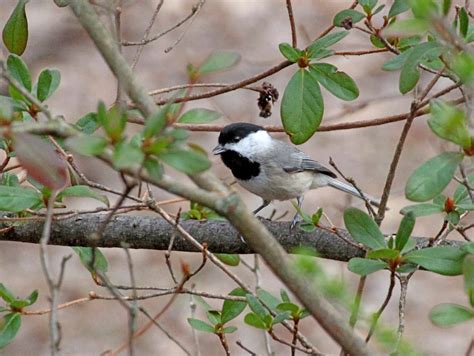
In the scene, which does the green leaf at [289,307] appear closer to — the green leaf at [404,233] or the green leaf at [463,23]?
the green leaf at [404,233]

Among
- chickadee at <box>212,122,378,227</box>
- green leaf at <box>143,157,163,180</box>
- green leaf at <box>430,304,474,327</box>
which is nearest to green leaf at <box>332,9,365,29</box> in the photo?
green leaf at <box>430,304,474,327</box>

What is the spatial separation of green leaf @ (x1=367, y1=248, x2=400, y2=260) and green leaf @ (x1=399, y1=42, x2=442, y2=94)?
398 mm

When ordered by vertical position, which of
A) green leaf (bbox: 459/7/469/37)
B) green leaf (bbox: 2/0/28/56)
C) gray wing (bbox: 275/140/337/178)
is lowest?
green leaf (bbox: 2/0/28/56)

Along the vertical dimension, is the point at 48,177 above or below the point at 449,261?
below

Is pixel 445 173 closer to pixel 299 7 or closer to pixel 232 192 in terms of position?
pixel 232 192

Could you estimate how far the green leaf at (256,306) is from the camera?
1954 millimetres

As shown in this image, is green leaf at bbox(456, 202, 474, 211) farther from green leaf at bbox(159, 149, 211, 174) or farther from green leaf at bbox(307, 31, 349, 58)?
green leaf at bbox(159, 149, 211, 174)

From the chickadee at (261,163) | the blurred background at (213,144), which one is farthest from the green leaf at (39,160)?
the blurred background at (213,144)

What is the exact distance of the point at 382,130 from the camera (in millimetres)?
6270

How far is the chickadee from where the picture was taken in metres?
3.68

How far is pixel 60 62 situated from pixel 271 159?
10.1 ft

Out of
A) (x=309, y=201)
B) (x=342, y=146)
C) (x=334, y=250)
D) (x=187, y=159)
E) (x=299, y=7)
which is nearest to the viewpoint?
(x=187, y=159)

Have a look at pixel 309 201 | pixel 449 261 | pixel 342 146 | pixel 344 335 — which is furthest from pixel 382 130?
pixel 344 335

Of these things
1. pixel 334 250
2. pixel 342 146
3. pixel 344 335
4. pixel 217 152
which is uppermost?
pixel 342 146
